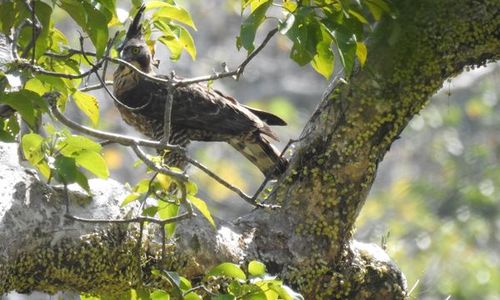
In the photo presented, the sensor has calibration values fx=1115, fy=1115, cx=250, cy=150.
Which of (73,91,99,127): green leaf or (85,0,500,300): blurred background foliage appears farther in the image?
(85,0,500,300): blurred background foliage

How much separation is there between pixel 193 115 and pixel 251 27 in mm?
2380

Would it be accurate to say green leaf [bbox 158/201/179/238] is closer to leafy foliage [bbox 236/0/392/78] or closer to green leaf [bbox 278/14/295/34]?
leafy foliage [bbox 236/0/392/78]

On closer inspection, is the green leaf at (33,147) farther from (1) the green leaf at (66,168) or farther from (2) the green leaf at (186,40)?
(2) the green leaf at (186,40)

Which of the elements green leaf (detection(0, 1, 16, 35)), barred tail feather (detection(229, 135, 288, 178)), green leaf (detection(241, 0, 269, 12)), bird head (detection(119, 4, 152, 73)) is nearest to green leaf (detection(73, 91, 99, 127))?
green leaf (detection(0, 1, 16, 35))

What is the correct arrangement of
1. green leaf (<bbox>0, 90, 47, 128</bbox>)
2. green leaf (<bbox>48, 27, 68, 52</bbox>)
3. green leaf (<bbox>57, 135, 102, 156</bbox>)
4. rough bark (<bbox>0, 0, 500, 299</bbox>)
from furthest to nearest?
rough bark (<bbox>0, 0, 500, 299</bbox>), green leaf (<bbox>48, 27, 68, 52</bbox>), green leaf (<bbox>57, 135, 102, 156</bbox>), green leaf (<bbox>0, 90, 47, 128</bbox>)

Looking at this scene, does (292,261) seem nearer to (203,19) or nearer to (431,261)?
(431,261)

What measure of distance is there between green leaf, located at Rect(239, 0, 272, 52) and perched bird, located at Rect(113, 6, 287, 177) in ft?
7.19

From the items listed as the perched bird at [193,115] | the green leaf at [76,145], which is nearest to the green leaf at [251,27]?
the green leaf at [76,145]

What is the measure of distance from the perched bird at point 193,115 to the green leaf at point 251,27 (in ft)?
7.19

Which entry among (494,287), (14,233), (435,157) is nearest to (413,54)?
(14,233)

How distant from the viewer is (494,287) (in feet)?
31.9

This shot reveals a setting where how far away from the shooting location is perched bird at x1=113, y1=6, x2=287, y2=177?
5203mm

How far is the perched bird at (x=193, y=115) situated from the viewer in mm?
5203

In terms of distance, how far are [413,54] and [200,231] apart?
3.17ft
